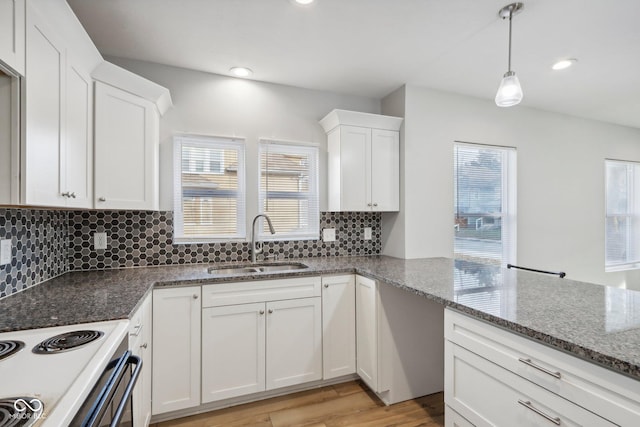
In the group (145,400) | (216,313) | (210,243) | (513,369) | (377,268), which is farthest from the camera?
(210,243)

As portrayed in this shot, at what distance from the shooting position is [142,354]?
1690 mm

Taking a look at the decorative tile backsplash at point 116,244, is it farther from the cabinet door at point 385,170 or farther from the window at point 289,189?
the cabinet door at point 385,170

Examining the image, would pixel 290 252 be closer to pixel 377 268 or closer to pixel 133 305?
pixel 377 268

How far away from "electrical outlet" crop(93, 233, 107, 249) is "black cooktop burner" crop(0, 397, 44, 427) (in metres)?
1.78

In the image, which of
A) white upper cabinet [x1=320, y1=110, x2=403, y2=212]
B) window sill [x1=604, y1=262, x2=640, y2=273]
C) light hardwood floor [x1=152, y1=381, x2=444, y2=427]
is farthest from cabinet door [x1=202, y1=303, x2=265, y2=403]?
window sill [x1=604, y1=262, x2=640, y2=273]

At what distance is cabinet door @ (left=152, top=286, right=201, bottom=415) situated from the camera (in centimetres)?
189

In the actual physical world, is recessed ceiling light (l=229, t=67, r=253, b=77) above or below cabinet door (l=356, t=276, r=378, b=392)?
above

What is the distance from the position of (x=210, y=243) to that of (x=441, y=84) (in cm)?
246

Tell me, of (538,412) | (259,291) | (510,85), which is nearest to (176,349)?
(259,291)

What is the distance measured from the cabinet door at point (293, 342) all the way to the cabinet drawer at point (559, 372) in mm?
1108

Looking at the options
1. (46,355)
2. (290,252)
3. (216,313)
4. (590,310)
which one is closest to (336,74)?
(290,252)

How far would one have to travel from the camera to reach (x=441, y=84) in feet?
9.17

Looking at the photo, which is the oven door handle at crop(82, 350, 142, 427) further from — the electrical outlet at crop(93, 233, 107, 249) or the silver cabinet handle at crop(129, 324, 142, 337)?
the electrical outlet at crop(93, 233, 107, 249)

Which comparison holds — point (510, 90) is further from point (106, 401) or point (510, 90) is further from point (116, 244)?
point (116, 244)
